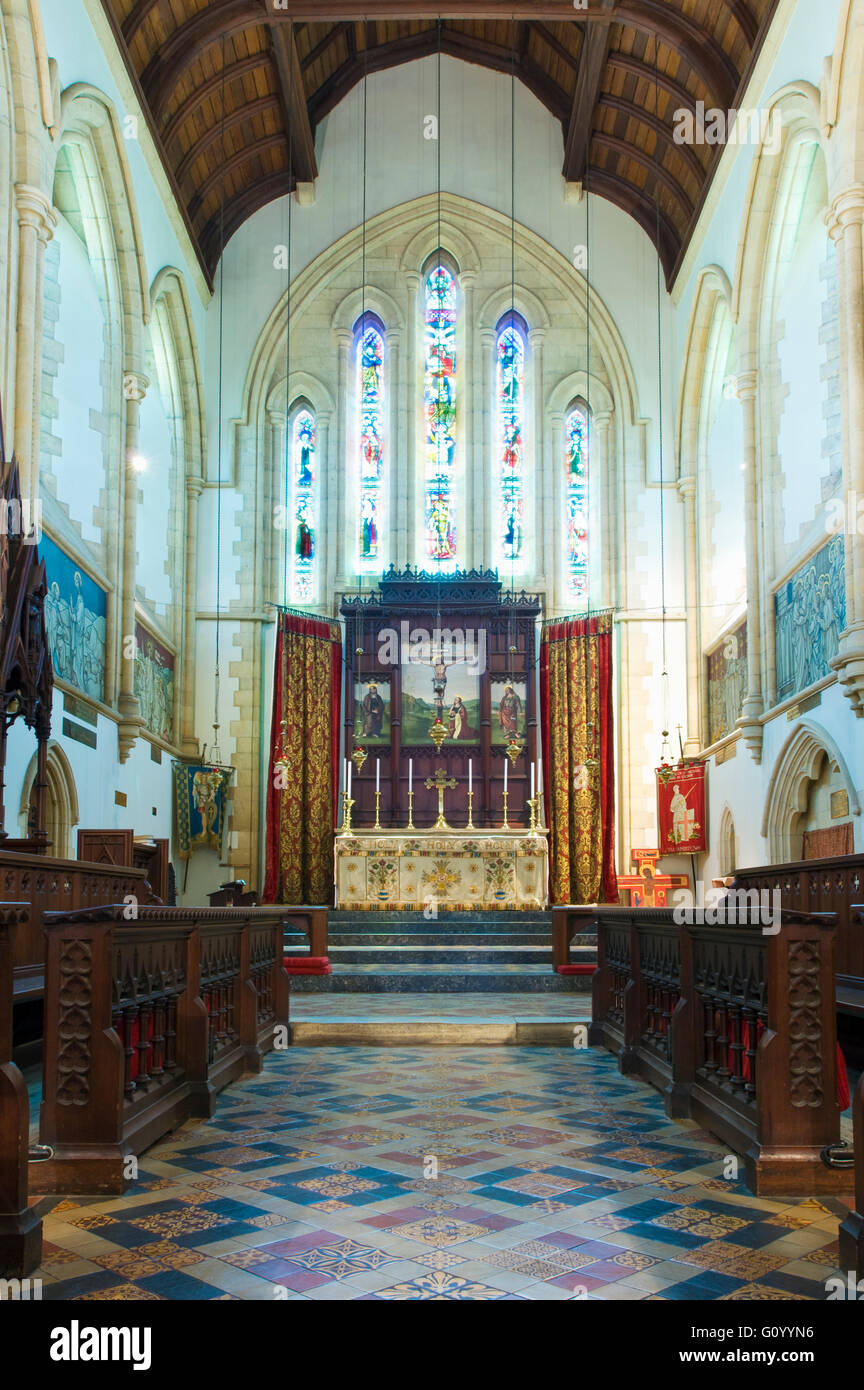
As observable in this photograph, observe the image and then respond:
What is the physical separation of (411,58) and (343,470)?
218 inches

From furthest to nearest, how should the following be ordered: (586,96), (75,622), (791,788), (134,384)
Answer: (586,96) → (134,384) → (791,788) → (75,622)

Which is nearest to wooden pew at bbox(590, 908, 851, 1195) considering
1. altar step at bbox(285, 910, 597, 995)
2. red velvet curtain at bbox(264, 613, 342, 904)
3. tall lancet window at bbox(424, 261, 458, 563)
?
altar step at bbox(285, 910, 597, 995)

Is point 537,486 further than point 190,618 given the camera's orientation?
Yes

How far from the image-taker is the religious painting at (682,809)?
14.8 meters

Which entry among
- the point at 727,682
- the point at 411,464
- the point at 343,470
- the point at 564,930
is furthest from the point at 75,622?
the point at 727,682

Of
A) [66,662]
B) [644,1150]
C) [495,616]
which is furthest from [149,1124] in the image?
[495,616]

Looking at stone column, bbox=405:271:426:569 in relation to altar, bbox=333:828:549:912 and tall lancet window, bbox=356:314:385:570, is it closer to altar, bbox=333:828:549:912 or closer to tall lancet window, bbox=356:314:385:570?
tall lancet window, bbox=356:314:385:570

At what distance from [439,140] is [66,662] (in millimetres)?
9967

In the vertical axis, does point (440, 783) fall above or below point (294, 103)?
below

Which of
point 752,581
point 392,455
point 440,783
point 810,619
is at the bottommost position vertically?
point 440,783

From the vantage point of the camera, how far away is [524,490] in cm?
1694

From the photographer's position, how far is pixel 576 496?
1700cm

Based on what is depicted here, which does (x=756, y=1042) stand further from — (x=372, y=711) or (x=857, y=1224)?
(x=372, y=711)

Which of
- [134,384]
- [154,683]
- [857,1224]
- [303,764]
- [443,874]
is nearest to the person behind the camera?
[857,1224]
